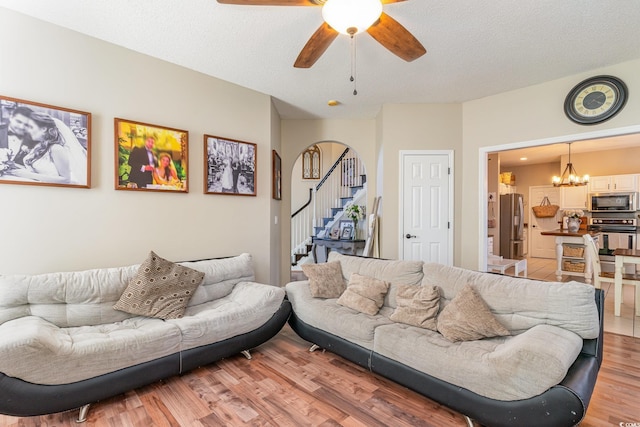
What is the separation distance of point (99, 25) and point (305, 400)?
334 cm

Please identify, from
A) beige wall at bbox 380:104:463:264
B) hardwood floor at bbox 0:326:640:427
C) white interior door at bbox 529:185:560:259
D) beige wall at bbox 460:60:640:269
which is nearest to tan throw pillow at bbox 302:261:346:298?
hardwood floor at bbox 0:326:640:427

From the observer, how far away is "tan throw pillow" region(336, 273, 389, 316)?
2.62m

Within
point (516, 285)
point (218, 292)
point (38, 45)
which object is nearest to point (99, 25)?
point (38, 45)

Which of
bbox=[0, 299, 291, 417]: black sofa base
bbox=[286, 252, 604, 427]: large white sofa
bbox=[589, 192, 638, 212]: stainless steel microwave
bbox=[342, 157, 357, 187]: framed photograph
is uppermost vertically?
bbox=[342, 157, 357, 187]: framed photograph

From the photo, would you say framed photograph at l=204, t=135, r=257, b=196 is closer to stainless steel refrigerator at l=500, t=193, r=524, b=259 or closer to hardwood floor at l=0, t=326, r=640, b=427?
hardwood floor at l=0, t=326, r=640, b=427

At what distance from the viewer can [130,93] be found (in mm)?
2867

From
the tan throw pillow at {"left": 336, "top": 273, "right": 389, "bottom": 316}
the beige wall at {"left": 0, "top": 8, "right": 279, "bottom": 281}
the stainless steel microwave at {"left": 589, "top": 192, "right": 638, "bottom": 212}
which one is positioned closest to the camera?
the beige wall at {"left": 0, "top": 8, "right": 279, "bottom": 281}

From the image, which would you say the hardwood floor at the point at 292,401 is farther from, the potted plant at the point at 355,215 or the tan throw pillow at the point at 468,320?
the potted plant at the point at 355,215

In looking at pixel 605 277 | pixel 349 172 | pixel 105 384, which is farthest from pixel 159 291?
pixel 605 277

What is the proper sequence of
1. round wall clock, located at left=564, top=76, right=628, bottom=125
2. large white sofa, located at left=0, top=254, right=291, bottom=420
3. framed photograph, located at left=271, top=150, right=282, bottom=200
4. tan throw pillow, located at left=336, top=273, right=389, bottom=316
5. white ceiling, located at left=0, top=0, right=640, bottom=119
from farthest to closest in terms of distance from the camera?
framed photograph, located at left=271, top=150, right=282, bottom=200 < round wall clock, located at left=564, top=76, right=628, bottom=125 < tan throw pillow, located at left=336, top=273, right=389, bottom=316 < white ceiling, located at left=0, top=0, right=640, bottom=119 < large white sofa, located at left=0, top=254, right=291, bottom=420

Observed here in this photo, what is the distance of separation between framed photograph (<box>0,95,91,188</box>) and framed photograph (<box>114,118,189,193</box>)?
0.83 feet

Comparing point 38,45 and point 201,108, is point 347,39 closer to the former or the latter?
point 201,108

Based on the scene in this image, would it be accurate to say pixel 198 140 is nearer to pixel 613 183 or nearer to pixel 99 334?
pixel 99 334

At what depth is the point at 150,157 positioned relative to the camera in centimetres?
298
